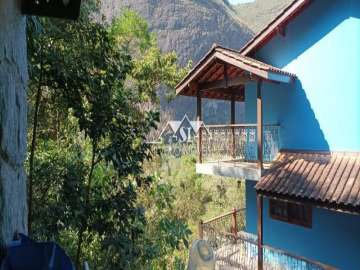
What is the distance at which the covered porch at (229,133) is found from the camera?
8.67 metres

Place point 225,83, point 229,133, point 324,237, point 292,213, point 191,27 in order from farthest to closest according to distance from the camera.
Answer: point 191,27
point 229,133
point 225,83
point 292,213
point 324,237

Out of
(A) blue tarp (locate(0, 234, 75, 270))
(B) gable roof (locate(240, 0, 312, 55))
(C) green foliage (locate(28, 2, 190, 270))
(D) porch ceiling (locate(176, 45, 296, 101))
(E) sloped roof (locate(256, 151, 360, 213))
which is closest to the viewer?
(A) blue tarp (locate(0, 234, 75, 270))

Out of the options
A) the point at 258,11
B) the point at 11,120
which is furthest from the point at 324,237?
the point at 258,11

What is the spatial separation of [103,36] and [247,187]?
7.75 m

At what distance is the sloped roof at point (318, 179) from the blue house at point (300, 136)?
0.02 m

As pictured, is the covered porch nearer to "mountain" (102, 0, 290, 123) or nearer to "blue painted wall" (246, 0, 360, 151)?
"blue painted wall" (246, 0, 360, 151)

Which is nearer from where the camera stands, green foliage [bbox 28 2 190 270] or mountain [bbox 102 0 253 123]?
green foliage [bbox 28 2 190 270]

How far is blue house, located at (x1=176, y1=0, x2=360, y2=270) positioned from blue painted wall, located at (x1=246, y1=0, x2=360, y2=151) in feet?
0.08

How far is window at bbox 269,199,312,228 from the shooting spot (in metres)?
8.73

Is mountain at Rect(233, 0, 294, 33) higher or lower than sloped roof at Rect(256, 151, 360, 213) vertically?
higher

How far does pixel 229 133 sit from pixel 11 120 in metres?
9.48

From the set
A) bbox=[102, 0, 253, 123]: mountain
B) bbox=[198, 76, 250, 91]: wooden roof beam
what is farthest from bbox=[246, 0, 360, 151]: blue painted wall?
bbox=[102, 0, 253, 123]: mountain

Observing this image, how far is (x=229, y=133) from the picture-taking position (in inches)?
431

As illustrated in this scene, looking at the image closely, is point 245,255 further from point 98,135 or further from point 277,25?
point 98,135
